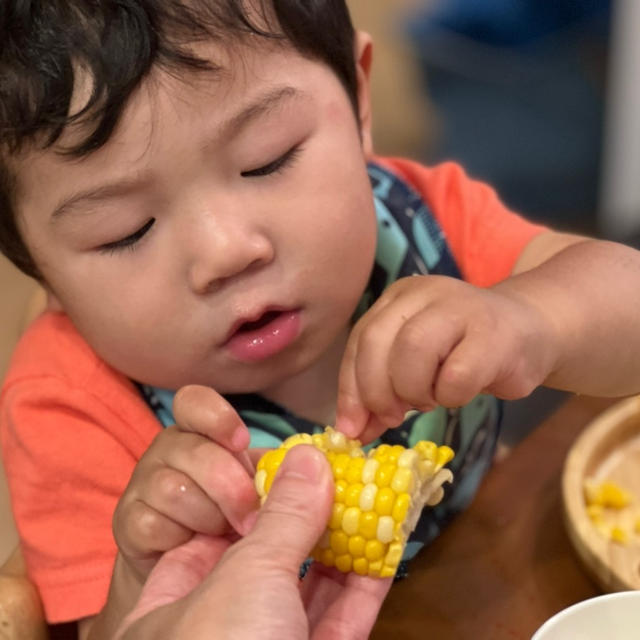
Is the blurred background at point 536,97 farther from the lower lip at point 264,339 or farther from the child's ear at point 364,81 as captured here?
the lower lip at point 264,339

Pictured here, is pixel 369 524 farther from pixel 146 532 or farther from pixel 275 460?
pixel 146 532

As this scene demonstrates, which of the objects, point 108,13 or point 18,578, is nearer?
point 108,13

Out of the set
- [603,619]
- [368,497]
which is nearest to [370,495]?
[368,497]

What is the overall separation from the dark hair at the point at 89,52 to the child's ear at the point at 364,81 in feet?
0.74

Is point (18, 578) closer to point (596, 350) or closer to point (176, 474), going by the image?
point (176, 474)

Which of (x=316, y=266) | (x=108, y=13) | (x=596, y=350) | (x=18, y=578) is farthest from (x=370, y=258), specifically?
(x=18, y=578)

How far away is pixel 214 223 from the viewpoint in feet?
2.55

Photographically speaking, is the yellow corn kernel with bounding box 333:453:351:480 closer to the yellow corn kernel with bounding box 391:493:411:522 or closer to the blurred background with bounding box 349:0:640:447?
the yellow corn kernel with bounding box 391:493:411:522

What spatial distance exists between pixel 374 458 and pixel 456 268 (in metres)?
0.55

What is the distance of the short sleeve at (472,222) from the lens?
1.15 metres

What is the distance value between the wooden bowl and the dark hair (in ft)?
1.68

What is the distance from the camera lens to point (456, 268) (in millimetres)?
1194

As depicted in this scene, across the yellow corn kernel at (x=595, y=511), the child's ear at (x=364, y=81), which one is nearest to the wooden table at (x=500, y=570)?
the yellow corn kernel at (x=595, y=511)

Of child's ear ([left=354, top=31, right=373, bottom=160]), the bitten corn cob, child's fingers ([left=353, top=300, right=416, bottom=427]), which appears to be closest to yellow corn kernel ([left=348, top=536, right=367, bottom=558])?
the bitten corn cob
